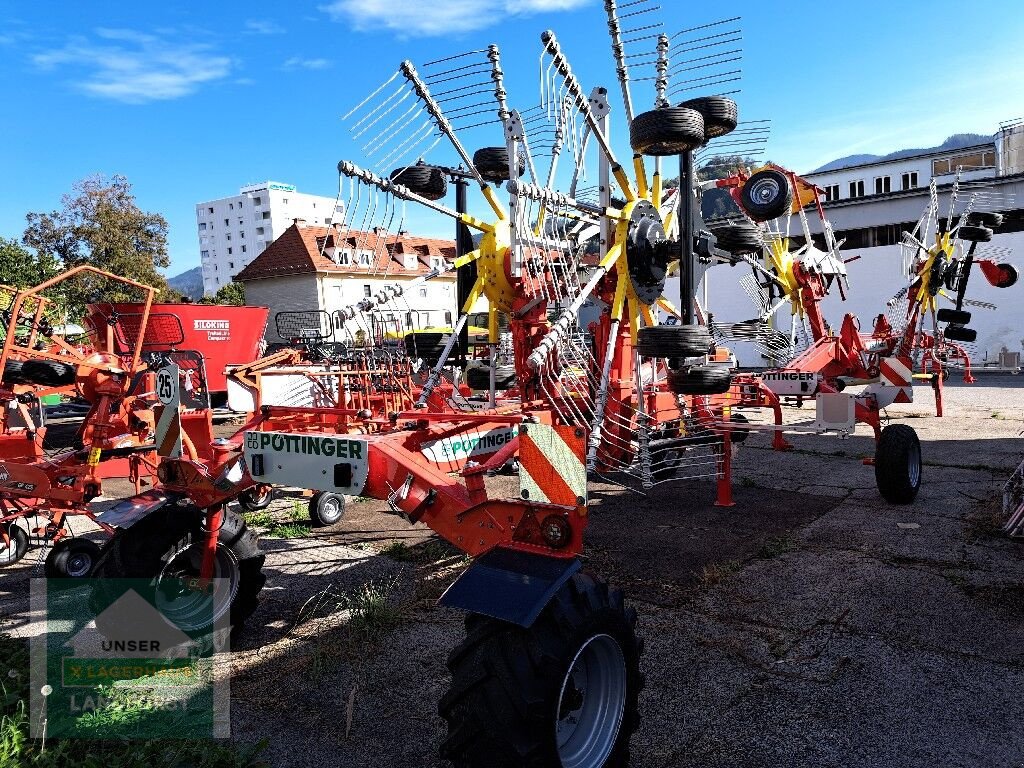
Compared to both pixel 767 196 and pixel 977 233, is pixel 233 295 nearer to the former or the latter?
pixel 977 233

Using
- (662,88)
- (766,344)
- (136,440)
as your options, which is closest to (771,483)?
(766,344)

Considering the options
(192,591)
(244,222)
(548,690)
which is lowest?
(192,591)

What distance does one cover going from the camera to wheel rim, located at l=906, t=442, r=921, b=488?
22.9 ft

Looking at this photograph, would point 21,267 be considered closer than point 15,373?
No

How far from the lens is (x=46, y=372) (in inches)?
306

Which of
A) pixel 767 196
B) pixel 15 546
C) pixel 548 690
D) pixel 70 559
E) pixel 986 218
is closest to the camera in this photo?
pixel 548 690

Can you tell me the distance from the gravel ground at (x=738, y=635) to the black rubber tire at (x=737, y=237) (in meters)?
2.50

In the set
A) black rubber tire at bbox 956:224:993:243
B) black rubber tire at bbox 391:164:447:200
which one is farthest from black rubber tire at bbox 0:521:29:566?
black rubber tire at bbox 956:224:993:243

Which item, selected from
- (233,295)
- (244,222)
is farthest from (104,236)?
(244,222)

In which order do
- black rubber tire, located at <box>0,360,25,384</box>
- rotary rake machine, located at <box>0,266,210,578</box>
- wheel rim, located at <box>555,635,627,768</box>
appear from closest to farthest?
1. wheel rim, located at <box>555,635,627,768</box>
2. rotary rake machine, located at <box>0,266,210,578</box>
3. black rubber tire, located at <box>0,360,25,384</box>

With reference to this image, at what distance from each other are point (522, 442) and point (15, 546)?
5.87 meters

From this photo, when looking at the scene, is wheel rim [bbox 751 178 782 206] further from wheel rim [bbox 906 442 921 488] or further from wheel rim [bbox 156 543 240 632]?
wheel rim [bbox 156 543 240 632]

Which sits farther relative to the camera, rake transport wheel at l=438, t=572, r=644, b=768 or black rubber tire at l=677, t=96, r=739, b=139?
black rubber tire at l=677, t=96, r=739, b=139

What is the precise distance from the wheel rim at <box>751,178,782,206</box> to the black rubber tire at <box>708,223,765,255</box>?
1049 millimetres
